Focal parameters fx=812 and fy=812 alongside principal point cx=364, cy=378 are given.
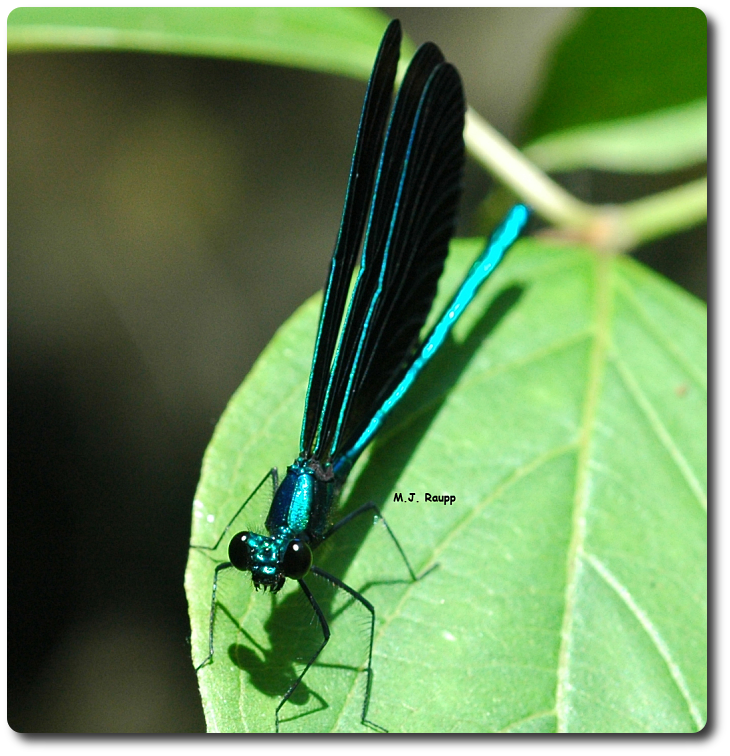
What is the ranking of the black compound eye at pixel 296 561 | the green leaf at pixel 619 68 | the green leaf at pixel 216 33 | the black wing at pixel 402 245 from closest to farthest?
the black compound eye at pixel 296 561 < the black wing at pixel 402 245 < the green leaf at pixel 216 33 < the green leaf at pixel 619 68

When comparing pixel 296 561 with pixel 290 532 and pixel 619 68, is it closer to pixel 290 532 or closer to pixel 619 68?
pixel 290 532

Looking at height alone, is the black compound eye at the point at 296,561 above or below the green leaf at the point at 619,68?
below

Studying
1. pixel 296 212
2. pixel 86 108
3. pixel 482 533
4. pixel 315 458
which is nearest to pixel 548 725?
pixel 482 533

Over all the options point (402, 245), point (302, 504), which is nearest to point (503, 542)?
point (302, 504)

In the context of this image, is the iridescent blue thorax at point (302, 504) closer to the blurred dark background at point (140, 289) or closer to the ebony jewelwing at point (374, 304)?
the ebony jewelwing at point (374, 304)

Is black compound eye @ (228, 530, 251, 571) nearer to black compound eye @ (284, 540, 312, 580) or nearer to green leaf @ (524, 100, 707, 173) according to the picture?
black compound eye @ (284, 540, 312, 580)

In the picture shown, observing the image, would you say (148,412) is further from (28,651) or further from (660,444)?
(660,444)

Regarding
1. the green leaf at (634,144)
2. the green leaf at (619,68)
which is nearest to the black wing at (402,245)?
the green leaf at (634,144)

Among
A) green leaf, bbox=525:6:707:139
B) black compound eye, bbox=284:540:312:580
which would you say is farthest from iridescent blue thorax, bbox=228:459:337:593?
green leaf, bbox=525:6:707:139
